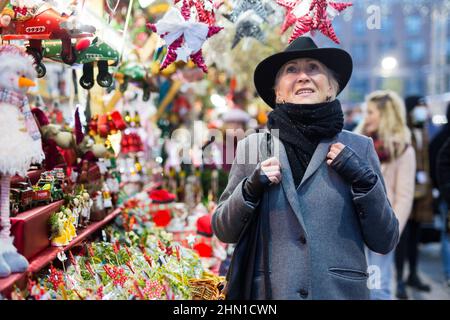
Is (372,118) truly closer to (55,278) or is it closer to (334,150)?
(334,150)

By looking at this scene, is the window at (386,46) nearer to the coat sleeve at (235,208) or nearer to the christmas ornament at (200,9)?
the christmas ornament at (200,9)

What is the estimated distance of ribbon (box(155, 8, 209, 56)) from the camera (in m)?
2.55

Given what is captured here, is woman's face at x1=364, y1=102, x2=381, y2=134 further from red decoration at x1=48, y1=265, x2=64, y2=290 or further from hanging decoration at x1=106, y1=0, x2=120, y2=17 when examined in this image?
red decoration at x1=48, y1=265, x2=64, y2=290

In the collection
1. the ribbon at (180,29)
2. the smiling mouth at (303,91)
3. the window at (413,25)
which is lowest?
the smiling mouth at (303,91)

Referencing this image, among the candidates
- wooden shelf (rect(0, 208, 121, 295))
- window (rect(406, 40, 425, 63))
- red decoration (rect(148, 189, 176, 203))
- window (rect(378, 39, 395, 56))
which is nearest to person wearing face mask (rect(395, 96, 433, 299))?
red decoration (rect(148, 189, 176, 203))

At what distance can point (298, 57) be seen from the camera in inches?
82.0

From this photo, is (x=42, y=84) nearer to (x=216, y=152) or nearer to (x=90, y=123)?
(x=90, y=123)

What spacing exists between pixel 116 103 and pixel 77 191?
4.84ft

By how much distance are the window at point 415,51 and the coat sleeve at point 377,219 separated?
156 feet

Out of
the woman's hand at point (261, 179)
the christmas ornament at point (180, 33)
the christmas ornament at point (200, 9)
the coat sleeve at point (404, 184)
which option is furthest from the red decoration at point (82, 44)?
the coat sleeve at point (404, 184)

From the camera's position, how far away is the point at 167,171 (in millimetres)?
5484

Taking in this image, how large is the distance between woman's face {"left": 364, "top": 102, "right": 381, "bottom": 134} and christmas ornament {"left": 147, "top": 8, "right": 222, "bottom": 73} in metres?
2.28

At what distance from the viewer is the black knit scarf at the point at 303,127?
1.98m

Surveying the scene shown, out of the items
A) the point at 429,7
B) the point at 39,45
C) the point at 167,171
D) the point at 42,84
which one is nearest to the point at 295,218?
the point at 39,45
